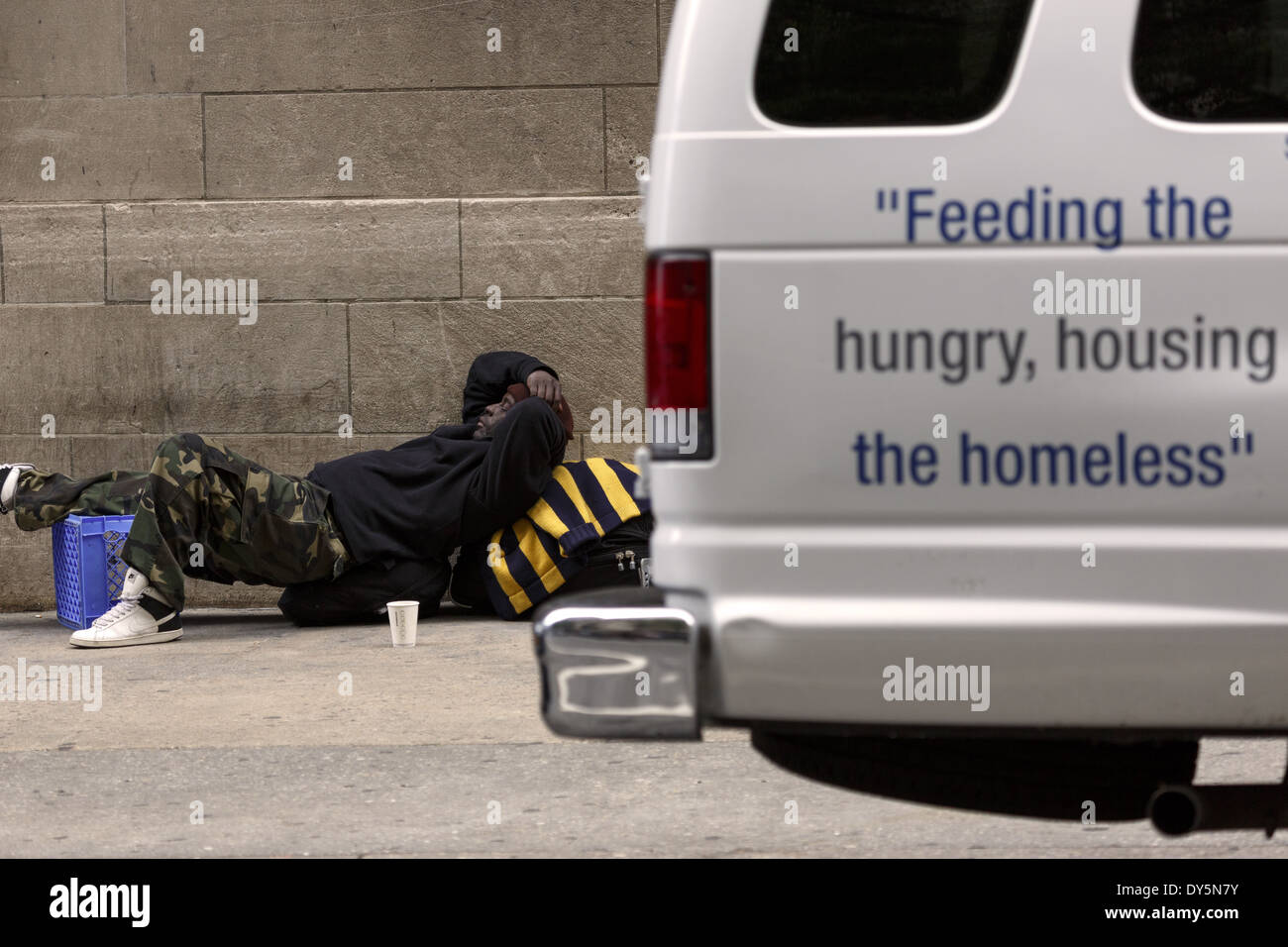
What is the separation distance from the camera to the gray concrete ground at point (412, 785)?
4035mm

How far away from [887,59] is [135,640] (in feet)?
16.2

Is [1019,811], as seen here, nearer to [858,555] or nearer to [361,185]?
[858,555]

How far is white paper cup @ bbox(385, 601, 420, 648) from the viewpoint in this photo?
6.61 metres

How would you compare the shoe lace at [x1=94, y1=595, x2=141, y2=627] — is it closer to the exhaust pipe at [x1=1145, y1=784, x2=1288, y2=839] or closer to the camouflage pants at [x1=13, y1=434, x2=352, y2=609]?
the camouflage pants at [x1=13, y1=434, x2=352, y2=609]

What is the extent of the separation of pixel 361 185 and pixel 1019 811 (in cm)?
580

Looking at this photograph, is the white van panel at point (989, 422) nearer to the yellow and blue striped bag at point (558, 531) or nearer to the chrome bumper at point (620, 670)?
the chrome bumper at point (620, 670)

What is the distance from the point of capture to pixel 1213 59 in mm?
2748

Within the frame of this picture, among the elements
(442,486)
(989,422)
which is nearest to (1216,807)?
(989,422)

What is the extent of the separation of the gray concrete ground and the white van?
1.34m

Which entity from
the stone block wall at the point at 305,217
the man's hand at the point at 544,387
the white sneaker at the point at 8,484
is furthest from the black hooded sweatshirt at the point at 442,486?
the white sneaker at the point at 8,484

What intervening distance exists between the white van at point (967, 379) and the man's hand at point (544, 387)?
4.46 metres

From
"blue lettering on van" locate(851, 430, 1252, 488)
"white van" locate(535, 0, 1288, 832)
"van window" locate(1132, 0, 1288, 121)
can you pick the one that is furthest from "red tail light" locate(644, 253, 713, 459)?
"van window" locate(1132, 0, 1288, 121)

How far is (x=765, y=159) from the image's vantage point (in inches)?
110

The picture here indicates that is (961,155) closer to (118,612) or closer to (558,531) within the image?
(558,531)
